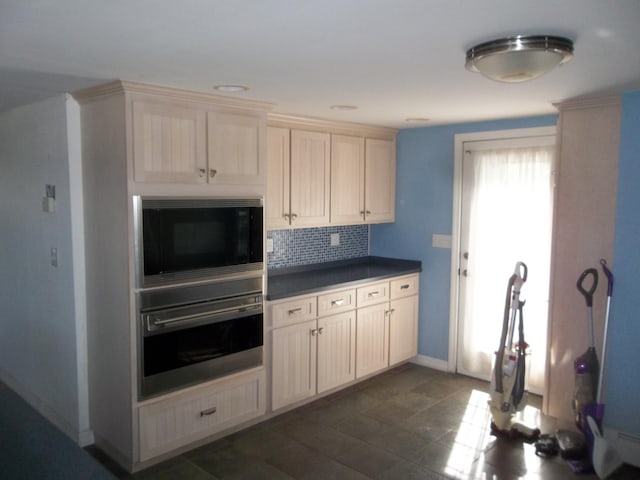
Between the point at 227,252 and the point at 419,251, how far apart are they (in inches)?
83.4

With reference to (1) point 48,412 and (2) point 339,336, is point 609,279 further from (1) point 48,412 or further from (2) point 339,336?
(1) point 48,412

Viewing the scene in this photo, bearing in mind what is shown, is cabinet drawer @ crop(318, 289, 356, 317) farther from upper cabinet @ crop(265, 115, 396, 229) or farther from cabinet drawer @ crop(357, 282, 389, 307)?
upper cabinet @ crop(265, 115, 396, 229)

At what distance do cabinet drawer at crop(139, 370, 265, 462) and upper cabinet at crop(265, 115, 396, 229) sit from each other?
1.16 metres

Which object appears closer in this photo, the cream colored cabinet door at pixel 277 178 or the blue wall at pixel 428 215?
the cream colored cabinet door at pixel 277 178

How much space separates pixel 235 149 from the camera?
10.8 ft

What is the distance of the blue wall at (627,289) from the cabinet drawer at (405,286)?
175 centimetres

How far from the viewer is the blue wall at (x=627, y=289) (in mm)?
3066

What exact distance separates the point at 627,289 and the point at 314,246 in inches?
94.9

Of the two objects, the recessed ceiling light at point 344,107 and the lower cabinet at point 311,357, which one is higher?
the recessed ceiling light at point 344,107

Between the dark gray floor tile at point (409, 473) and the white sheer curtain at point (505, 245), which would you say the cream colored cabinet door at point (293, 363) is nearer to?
the dark gray floor tile at point (409, 473)

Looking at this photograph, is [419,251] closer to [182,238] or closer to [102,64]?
[182,238]

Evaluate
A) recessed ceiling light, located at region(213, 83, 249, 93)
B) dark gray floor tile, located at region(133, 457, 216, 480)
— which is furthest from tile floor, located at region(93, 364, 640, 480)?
recessed ceiling light, located at region(213, 83, 249, 93)

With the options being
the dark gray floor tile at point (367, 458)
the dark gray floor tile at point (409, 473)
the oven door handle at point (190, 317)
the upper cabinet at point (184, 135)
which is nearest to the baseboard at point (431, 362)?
the dark gray floor tile at point (367, 458)

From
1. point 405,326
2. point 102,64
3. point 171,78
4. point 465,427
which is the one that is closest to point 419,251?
point 405,326
